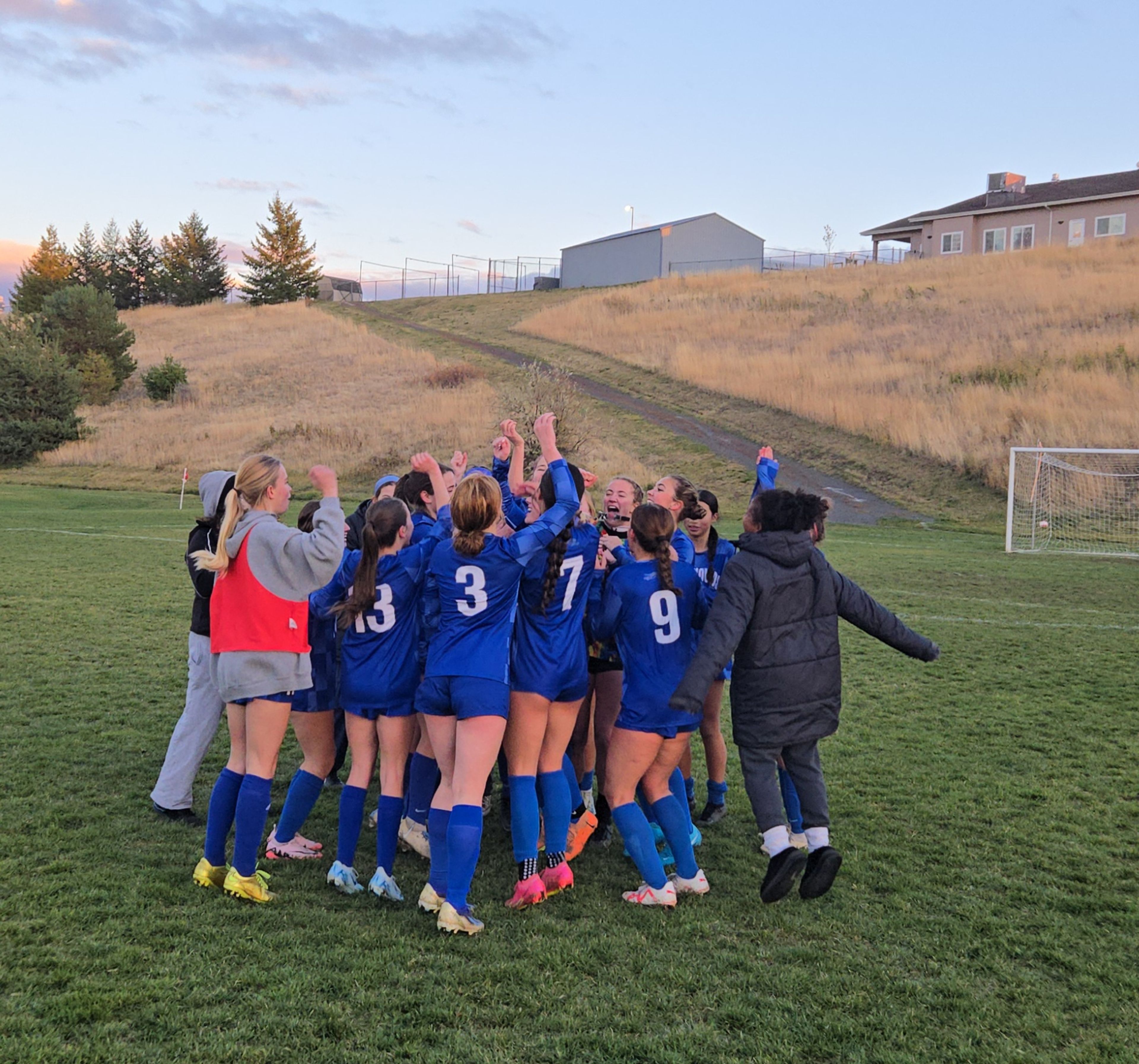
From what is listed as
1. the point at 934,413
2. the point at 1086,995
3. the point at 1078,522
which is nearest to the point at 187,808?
the point at 1086,995

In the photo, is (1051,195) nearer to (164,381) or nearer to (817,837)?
(164,381)

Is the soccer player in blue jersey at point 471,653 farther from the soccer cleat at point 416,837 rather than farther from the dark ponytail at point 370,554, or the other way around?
the soccer cleat at point 416,837

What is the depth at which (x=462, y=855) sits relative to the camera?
155 inches

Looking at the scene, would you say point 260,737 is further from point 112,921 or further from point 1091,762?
point 1091,762

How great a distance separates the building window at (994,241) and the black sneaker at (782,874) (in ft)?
175

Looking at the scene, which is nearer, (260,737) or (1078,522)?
(260,737)

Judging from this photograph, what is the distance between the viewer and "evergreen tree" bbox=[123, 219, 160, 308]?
69125 mm

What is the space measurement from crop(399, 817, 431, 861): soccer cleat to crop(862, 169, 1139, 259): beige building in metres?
47.3

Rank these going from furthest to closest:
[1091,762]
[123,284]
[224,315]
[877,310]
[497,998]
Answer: [123,284] < [224,315] < [877,310] < [1091,762] < [497,998]

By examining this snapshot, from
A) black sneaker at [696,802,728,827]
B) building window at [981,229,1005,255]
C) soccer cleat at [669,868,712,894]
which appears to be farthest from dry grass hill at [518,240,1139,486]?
soccer cleat at [669,868,712,894]

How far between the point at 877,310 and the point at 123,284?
→ 52622 mm

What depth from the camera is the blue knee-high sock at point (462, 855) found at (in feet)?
13.0

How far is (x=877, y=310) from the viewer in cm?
4019

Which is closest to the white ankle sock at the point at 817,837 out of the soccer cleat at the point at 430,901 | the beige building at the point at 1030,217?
the soccer cleat at the point at 430,901
